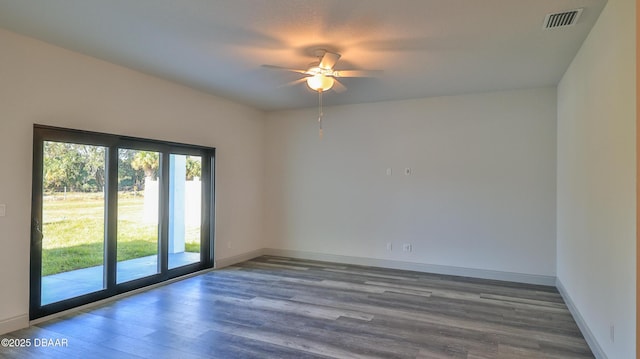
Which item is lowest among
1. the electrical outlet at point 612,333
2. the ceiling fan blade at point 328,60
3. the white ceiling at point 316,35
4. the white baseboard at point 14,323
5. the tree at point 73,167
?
the white baseboard at point 14,323

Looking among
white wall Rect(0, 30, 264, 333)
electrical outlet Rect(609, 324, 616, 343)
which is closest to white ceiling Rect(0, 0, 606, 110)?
white wall Rect(0, 30, 264, 333)

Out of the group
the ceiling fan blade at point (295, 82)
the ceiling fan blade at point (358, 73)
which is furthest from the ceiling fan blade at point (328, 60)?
the ceiling fan blade at point (295, 82)

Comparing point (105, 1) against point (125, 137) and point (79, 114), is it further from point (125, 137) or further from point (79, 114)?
point (125, 137)

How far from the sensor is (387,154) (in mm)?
6102

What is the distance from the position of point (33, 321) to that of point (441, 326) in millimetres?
4117

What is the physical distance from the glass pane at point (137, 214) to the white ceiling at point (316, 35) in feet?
3.98

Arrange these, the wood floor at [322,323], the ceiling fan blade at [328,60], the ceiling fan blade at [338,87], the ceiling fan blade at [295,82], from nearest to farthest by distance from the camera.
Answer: the wood floor at [322,323] < the ceiling fan blade at [328,60] < the ceiling fan blade at [295,82] < the ceiling fan blade at [338,87]

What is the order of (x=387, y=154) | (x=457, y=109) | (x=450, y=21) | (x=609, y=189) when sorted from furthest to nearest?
(x=387, y=154) < (x=457, y=109) < (x=450, y=21) < (x=609, y=189)

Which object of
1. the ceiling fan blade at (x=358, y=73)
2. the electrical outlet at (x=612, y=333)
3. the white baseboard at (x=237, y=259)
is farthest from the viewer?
the white baseboard at (x=237, y=259)

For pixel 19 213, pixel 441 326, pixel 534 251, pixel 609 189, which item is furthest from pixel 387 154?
pixel 19 213

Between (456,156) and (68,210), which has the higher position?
Result: (456,156)

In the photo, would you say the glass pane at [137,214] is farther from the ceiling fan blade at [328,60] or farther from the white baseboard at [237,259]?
the ceiling fan blade at [328,60]

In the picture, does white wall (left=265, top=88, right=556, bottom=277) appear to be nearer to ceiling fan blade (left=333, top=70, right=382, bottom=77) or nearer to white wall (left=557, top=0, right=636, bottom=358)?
white wall (left=557, top=0, right=636, bottom=358)

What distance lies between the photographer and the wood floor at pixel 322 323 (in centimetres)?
308
